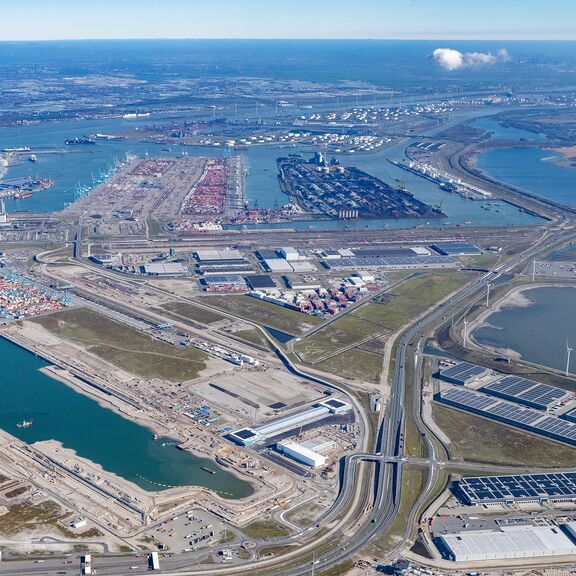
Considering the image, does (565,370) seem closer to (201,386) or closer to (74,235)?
(201,386)

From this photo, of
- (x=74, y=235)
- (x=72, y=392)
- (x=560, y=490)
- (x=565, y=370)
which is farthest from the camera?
(x=74, y=235)

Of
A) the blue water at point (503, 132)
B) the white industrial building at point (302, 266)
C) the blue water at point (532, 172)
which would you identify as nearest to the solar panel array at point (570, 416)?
the white industrial building at point (302, 266)

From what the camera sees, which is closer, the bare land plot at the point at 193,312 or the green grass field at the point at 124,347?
the green grass field at the point at 124,347

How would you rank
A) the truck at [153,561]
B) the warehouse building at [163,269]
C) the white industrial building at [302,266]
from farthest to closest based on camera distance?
the white industrial building at [302,266] < the warehouse building at [163,269] < the truck at [153,561]

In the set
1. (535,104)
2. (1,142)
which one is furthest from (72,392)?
A: (535,104)

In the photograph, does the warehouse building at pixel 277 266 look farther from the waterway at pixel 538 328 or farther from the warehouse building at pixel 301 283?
the waterway at pixel 538 328

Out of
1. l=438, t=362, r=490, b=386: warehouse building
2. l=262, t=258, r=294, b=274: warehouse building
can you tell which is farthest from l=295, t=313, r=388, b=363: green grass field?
l=262, t=258, r=294, b=274: warehouse building

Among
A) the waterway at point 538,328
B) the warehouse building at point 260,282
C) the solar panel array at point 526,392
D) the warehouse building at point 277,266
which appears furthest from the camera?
the warehouse building at point 277,266
